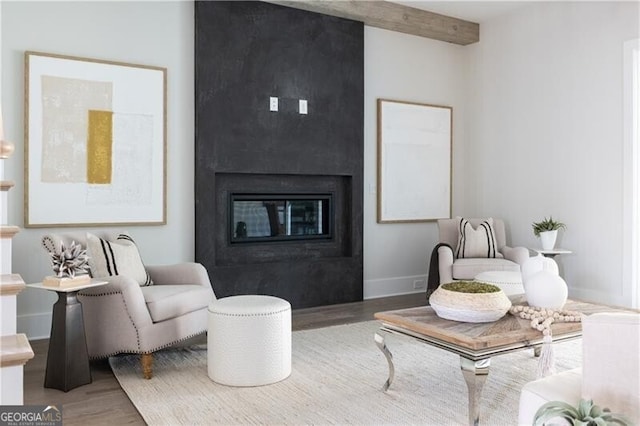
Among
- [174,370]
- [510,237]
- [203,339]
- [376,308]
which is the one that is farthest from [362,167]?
[174,370]

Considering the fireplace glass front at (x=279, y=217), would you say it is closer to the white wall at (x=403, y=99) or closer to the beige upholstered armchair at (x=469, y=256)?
the white wall at (x=403, y=99)

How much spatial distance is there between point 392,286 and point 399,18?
2.72 m

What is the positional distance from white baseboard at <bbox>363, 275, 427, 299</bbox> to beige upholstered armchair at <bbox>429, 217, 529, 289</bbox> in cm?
75

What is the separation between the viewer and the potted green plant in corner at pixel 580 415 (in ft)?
4.38

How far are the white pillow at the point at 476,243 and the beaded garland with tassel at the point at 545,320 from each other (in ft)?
6.98

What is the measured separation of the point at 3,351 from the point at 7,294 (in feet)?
0.70

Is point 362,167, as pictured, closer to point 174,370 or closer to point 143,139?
point 143,139

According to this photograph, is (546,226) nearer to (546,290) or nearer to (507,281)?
(507,281)

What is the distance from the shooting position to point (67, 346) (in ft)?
9.65

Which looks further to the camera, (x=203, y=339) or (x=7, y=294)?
(x=203, y=339)

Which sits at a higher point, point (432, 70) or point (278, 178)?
point (432, 70)

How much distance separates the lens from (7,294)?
1.88 metres

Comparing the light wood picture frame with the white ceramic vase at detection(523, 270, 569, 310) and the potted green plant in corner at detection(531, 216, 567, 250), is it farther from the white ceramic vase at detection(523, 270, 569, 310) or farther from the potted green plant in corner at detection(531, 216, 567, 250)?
the white ceramic vase at detection(523, 270, 569, 310)

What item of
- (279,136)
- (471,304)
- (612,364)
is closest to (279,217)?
(279,136)
